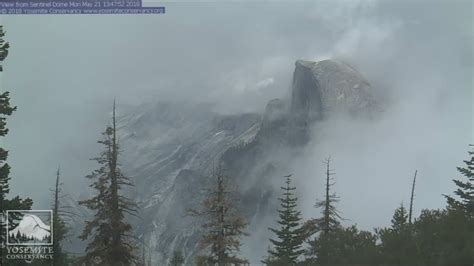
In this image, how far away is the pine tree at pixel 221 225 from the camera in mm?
28688

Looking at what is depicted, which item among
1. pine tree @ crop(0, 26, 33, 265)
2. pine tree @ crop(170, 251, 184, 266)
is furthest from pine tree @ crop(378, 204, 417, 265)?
pine tree @ crop(170, 251, 184, 266)

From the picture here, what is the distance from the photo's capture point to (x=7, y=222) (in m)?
18.7

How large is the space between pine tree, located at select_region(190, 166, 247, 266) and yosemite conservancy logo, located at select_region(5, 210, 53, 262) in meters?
9.00

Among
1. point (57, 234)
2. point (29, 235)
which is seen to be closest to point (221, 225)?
point (57, 234)

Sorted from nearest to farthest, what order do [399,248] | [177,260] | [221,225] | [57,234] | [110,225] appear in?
[399,248]
[110,225]
[57,234]
[221,225]
[177,260]

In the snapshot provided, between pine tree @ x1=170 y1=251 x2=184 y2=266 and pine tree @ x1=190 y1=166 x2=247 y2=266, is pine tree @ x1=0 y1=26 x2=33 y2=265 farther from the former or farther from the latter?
pine tree @ x1=170 y1=251 x2=184 y2=266

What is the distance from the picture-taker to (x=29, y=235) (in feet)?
68.1

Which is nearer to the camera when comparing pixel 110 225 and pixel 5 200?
pixel 5 200

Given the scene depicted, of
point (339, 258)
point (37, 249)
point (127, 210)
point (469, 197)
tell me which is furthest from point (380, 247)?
point (469, 197)

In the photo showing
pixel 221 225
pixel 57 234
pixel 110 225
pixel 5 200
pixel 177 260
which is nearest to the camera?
pixel 5 200

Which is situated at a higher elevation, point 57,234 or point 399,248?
point 57,234

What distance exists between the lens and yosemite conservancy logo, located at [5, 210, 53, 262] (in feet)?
62.2

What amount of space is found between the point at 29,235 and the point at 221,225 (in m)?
11.5

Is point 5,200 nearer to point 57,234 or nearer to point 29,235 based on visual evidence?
point 29,235
